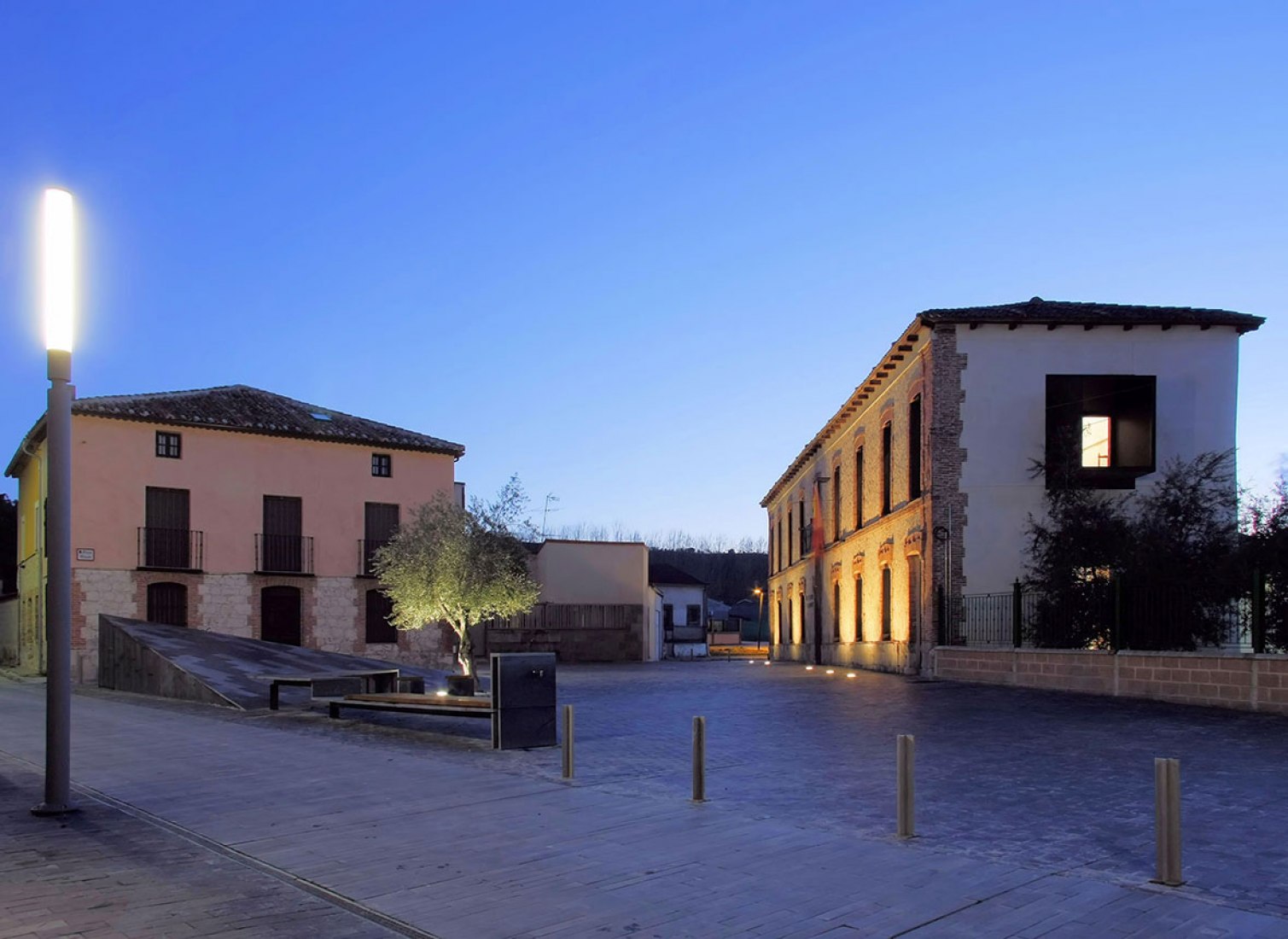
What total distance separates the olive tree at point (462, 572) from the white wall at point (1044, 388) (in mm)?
10711

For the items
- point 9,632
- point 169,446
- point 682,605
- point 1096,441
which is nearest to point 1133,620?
point 1096,441

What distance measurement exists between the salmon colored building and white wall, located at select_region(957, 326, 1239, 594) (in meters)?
18.7

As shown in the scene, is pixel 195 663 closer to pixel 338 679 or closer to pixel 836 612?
pixel 338 679

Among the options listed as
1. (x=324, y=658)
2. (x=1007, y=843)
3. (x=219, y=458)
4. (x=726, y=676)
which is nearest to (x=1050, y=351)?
(x=726, y=676)

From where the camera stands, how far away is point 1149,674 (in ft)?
54.9

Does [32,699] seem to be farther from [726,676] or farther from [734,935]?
[734,935]

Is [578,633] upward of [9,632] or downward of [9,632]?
downward

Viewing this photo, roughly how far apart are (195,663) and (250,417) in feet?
49.1

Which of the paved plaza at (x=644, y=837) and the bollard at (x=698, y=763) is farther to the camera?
→ the bollard at (x=698, y=763)

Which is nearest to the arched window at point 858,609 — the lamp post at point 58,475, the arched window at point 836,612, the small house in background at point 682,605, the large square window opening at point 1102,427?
the arched window at point 836,612

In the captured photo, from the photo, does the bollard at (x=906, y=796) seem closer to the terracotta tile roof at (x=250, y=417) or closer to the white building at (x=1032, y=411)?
the white building at (x=1032, y=411)

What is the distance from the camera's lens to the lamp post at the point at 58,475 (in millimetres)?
7863

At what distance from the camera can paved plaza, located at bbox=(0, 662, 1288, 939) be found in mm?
5156

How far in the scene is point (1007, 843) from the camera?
664 centimetres
